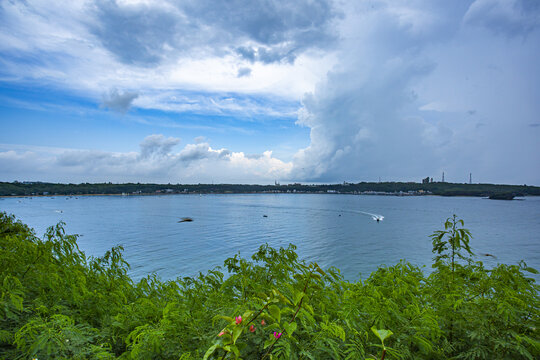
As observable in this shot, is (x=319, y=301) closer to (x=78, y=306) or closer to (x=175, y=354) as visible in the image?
(x=175, y=354)

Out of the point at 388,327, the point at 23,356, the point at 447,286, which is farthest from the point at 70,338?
the point at 447,286

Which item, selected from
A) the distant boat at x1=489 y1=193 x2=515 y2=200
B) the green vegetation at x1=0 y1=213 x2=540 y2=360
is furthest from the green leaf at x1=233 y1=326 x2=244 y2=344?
the distant boat at x1=489 y1=193 x2=515 y2=200

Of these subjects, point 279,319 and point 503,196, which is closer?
point 279,319

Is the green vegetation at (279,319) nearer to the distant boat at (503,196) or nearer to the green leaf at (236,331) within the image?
the green leaf at (236,331)

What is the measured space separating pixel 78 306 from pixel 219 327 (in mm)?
2858

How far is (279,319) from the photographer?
1677mm

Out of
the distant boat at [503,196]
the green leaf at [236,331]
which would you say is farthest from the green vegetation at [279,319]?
the distant boat at [503,196]

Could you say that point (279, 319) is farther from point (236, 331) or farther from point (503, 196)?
point (503, 196)

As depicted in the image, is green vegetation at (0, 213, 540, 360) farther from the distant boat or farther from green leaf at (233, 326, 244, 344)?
the distant boat

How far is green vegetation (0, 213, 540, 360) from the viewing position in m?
2.38

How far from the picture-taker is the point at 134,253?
1447 inches

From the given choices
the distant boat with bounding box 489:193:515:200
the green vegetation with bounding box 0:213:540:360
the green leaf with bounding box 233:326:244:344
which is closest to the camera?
the green leaf with bounding box 233:326:244:344

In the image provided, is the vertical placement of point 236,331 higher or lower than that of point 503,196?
higher

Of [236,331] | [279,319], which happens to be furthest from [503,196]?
[236,331]
